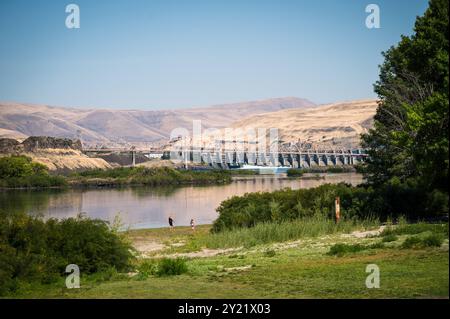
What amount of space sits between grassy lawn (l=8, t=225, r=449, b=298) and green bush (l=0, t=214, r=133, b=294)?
99cm

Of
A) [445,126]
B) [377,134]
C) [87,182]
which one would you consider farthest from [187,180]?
[445,126]

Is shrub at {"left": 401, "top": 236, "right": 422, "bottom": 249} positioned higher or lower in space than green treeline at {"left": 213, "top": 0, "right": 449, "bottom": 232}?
lower

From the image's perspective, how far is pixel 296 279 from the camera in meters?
14.5

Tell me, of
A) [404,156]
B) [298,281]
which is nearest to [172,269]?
[298,281]

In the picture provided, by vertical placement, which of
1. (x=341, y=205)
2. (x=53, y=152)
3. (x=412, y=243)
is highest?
(x=53, y=152)

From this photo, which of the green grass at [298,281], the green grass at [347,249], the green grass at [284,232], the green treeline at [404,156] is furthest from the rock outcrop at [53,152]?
the green grass at [298,281]

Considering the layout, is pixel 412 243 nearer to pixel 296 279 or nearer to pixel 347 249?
pixel 347 249

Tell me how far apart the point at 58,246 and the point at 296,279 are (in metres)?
7.49

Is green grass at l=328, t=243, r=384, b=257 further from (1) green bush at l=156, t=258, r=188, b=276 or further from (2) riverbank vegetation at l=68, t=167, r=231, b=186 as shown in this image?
(2) riverbank vegetation at l=68, t=167, r=231, b=186

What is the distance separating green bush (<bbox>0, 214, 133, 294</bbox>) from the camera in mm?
16844

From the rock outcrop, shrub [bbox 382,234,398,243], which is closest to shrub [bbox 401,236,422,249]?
shrub [bbox 382,234,398,243]

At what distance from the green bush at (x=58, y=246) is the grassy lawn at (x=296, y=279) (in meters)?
0.99

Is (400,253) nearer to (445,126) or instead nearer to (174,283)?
(445,126)

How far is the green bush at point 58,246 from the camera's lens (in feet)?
55.3
